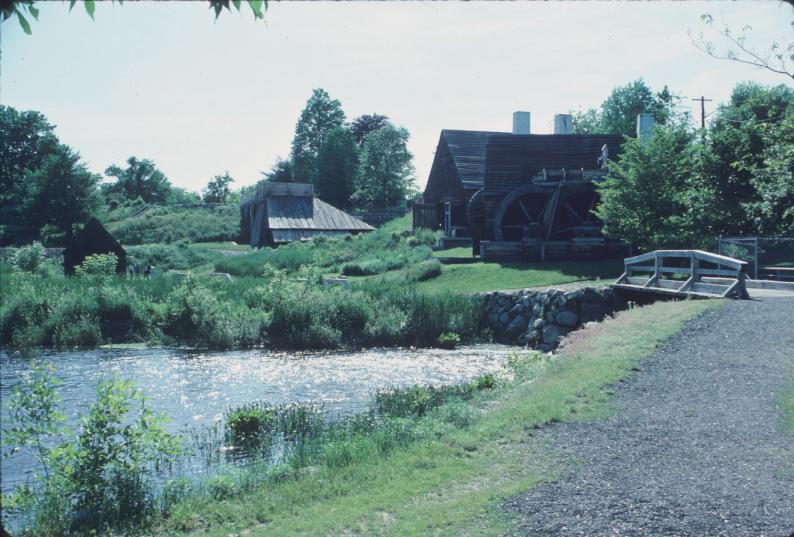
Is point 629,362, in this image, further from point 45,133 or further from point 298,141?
point 298,141

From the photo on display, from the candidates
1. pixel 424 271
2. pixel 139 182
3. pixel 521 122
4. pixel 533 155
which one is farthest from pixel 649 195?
pixel 139 182

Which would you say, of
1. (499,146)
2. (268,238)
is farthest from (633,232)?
(268,238)

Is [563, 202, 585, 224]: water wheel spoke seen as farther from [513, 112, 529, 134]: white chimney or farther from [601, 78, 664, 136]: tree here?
[601, 78, 664, 136]: tree

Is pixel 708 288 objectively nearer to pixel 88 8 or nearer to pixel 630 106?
pixel 88 8

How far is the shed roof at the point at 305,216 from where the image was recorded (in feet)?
143

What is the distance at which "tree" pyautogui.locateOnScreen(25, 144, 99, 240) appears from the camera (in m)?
31.0

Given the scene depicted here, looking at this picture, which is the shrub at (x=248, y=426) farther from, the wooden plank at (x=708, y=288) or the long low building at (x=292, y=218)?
the long low building at (x=292, y=218)

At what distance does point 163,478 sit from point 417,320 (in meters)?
13.2

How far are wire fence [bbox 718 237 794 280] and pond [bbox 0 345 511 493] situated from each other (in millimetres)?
7845

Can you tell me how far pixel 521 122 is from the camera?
36.5 metres

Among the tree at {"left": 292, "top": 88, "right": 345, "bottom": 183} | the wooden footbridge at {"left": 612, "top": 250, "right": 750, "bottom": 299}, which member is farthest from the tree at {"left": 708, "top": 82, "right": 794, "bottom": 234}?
the tree at {"left": 292, "top": 88, "right": 345, "bottom": 183}

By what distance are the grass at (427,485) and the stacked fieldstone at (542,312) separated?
30.6ft

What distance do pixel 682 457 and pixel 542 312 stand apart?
539 inches

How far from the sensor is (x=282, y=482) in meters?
7.01
